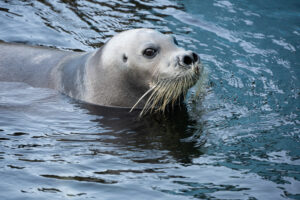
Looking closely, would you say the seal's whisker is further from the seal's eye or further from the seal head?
the seal's eye

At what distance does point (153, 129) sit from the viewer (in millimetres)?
5879

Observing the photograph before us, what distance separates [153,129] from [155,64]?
2.45 feet

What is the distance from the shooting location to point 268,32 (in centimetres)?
877

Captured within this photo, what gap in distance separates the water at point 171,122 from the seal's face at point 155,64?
13.9 inches

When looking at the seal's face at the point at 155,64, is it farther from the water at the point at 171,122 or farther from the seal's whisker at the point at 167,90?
the water at the point at 171,122

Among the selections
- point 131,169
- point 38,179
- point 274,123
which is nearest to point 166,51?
point 274,123

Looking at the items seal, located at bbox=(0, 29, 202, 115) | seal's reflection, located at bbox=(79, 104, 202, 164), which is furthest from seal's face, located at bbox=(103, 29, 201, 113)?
seal's reflection, located at bbox=(79, 104, 202, 164)

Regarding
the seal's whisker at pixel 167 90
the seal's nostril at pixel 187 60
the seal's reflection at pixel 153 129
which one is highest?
the seal's nostril at pixel 187 60

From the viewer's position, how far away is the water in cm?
441

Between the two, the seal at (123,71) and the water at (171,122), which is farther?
the seal at (123,71)

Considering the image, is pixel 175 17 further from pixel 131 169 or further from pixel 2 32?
pixel 131 169

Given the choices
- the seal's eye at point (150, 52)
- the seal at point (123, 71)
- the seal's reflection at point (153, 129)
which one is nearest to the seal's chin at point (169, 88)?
the seal at point (123, 71)

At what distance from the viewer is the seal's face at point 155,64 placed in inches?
230

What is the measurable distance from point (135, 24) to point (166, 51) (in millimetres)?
3125
